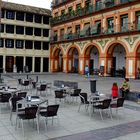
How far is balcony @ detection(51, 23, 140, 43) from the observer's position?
3341 centimetres

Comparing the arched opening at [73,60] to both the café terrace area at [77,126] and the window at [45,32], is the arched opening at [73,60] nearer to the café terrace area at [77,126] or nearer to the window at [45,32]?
the window at [45,32]

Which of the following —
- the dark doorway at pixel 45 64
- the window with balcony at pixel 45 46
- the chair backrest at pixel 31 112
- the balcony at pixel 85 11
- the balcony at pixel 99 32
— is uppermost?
the balcony at pixel 85 11

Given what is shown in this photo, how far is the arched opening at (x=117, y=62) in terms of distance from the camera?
38.2 metres

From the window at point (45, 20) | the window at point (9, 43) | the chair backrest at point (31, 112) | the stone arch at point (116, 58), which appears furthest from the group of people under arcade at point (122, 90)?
the window at point (45, 20)

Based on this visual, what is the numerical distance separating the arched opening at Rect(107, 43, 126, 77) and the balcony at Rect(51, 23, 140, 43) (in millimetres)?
2759

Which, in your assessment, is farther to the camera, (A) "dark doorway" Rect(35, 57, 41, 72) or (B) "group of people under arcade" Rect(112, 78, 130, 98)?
(A) "dark doorway" Rect(35, 57, 41, 72)

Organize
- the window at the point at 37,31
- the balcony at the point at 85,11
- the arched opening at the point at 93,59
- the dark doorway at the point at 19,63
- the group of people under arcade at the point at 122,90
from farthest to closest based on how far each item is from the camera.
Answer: the window at the point at 37,31, the dark doorway at the point at 19,63, the arched opening at the point at 93,59, the balcony at the point at 85,11, the group of people under arcade at the point at 122,90

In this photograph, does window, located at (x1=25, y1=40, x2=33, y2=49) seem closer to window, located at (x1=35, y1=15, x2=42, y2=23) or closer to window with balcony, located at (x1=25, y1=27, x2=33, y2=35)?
window with balcony, located at (x1=25, y1=27, x2=33, y2=35)

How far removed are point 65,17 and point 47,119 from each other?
121 feet

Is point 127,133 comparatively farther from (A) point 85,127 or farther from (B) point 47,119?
(B) point 47,119

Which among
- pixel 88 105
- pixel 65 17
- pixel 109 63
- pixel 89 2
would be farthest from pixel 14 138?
pixel 65 17

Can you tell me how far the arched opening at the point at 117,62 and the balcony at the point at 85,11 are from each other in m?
5.73

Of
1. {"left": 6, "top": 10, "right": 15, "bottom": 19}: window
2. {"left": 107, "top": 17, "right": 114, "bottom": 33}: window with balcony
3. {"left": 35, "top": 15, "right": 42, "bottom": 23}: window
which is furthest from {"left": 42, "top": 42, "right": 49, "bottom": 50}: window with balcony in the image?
{"left": 107, "top": 17, "right": 114, "bottom": 33}: window with balcony

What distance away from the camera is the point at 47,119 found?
1110 centimetres
